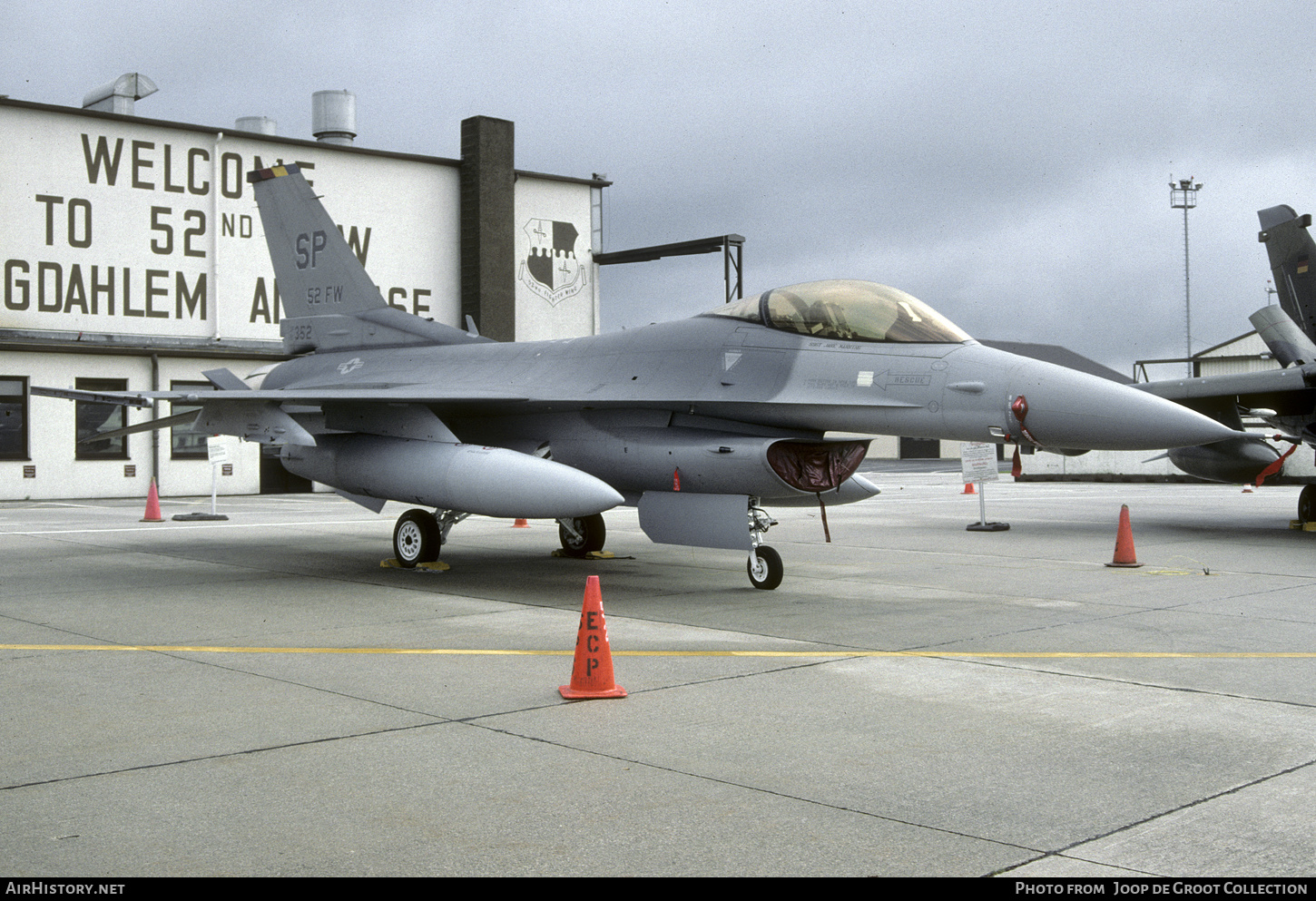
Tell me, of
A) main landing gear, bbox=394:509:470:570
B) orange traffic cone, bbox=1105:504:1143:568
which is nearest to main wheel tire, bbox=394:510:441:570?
main landing gear, bbox=394:509:470:570

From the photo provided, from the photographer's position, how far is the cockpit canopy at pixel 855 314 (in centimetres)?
955

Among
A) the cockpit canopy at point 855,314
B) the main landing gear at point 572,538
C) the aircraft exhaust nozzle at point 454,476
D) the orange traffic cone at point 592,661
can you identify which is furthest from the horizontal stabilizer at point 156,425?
the orange traffic cone at point 592,661

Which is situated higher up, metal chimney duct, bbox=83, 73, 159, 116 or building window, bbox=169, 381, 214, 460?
metal chimney duct, bbox=83, 73, 159, 116

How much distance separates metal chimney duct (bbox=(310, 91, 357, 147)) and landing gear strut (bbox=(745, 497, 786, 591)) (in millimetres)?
25833

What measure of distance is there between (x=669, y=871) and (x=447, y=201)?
96.0ft

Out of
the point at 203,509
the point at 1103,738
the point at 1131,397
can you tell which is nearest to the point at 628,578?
the point at 1131,397

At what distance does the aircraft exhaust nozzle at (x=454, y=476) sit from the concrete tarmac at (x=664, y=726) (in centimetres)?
82

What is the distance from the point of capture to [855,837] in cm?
368

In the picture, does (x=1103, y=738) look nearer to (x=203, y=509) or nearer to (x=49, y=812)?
(x=49, y=812)

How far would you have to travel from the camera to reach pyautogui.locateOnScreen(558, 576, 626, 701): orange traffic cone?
5812 millimetres

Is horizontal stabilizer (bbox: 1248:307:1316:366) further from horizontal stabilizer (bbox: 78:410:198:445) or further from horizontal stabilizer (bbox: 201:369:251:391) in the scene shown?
horizontal stabilizer (bbox: 78:410:198:445)

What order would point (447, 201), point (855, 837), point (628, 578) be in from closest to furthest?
point (855, 837) → point (628, 578) → point (447, 201)

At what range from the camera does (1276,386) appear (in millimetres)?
15234

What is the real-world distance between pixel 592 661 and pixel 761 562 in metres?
4.39
